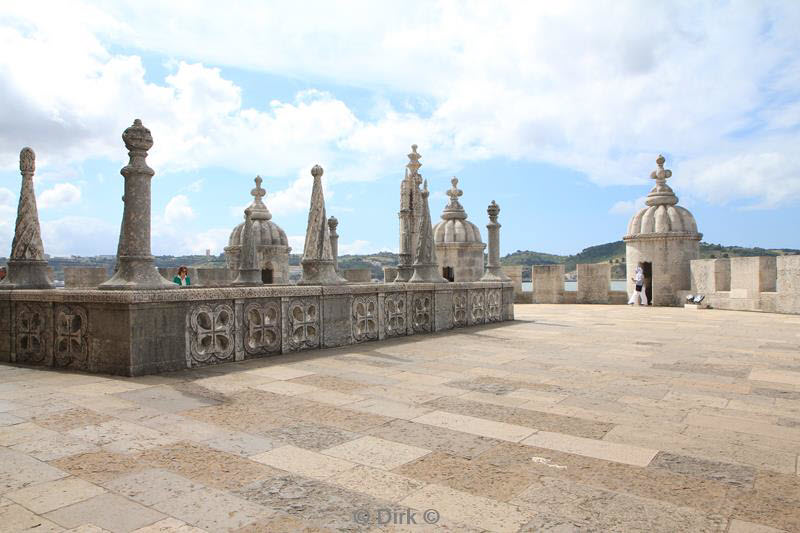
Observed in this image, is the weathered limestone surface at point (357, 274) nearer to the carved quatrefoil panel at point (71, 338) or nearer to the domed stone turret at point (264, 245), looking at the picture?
the domed stone turret at point (264, 245)

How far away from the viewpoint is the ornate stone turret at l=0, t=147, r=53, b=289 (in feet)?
26.1

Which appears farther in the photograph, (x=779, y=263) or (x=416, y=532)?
(x=779, y=263)

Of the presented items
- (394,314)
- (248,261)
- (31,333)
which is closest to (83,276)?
(248,261)

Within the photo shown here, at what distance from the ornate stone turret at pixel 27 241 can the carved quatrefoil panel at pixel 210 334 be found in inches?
124

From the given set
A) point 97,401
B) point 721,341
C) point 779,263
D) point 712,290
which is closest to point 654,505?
point 97,401

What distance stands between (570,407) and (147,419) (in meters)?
3.35

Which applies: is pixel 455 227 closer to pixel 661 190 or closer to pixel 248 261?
pixel 661 190

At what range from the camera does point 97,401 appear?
4.72 metres

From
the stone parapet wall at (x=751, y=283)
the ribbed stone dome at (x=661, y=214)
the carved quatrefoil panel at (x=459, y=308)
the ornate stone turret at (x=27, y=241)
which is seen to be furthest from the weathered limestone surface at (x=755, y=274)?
the ornate stone turret at (x=27, y=241)

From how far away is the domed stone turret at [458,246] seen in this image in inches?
901

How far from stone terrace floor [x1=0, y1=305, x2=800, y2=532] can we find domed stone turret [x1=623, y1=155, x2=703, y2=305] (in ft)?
47.5

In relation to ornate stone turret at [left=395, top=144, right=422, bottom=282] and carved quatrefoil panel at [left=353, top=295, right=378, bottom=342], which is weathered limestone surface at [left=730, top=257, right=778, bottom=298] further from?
carved quatrefoil panel at [left=353, top=295, right=378, bottom=342]

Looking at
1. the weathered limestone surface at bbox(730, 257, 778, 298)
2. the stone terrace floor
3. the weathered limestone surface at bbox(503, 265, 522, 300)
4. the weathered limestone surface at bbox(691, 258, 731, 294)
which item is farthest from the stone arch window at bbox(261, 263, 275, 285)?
the weathered limestone surface at bbox(730, 257, 778, 298)

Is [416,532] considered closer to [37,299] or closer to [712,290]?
[37,299]
